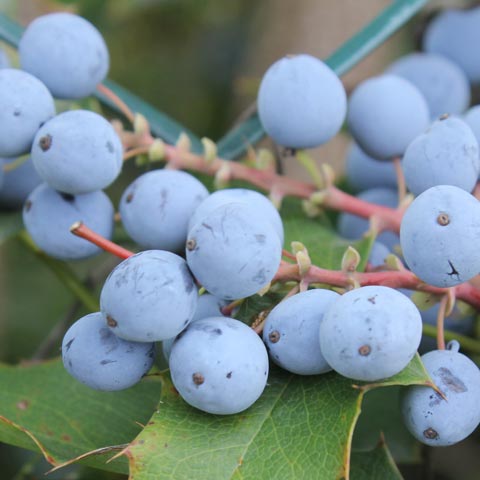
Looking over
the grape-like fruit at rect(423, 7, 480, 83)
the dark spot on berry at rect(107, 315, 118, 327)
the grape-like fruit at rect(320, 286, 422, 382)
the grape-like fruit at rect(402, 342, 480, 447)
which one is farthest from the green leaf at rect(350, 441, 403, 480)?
the grape-like fruit at rect(423, 7, 480, 83)

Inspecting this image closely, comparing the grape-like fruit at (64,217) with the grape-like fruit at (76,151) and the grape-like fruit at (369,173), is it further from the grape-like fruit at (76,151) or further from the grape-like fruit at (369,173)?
the grape-like fruit at (369,173)

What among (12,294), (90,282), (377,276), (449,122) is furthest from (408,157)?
(12,294)

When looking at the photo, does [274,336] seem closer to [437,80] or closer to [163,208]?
[163,208]

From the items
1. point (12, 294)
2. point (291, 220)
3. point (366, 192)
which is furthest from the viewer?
point (12, 294)

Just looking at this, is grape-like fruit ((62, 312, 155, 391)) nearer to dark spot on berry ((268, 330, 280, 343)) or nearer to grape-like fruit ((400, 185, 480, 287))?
dark spot on berry ((268, 330, 280, 343))

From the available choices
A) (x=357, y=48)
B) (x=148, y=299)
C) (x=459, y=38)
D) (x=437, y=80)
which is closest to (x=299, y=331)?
(x=148, y=299)

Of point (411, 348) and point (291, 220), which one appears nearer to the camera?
point (411, 348)

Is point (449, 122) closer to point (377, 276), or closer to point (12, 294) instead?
point (377, 276)
